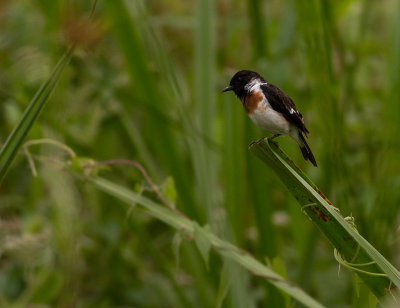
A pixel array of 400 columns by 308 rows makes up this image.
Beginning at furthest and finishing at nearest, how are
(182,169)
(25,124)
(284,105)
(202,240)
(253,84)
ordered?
(182,169) < (253,84) < (284,105) < (202,240) < (25,124)

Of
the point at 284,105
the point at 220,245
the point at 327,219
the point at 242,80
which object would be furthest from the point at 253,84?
the point at 327,219

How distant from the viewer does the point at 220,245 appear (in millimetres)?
1196

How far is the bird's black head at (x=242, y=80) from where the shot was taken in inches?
55.7

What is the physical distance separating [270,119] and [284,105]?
40 millimetres

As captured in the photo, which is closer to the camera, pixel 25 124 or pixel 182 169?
pixel 25 124

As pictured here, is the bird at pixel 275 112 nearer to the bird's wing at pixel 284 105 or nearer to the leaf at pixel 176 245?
the bird's wing at pixel 284 105

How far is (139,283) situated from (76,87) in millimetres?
993

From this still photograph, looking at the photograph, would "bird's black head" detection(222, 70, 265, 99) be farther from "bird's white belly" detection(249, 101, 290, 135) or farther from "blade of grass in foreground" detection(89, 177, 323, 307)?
"blade of grass in foreground" detection(89, 177, 323, 307)

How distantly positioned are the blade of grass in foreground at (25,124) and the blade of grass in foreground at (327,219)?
31 cm


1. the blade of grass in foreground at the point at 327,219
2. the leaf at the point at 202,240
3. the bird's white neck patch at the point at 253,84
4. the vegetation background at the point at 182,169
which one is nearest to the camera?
the blade of grass in foreground at the point at 327,219

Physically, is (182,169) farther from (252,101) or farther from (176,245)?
(176,245)

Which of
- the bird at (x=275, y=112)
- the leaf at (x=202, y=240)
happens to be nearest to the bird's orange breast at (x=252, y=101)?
the bird at (x=275, y=112)

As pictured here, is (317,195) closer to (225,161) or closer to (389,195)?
(389,195)

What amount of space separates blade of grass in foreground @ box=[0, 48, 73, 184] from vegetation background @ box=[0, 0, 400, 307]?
0.91 feet
